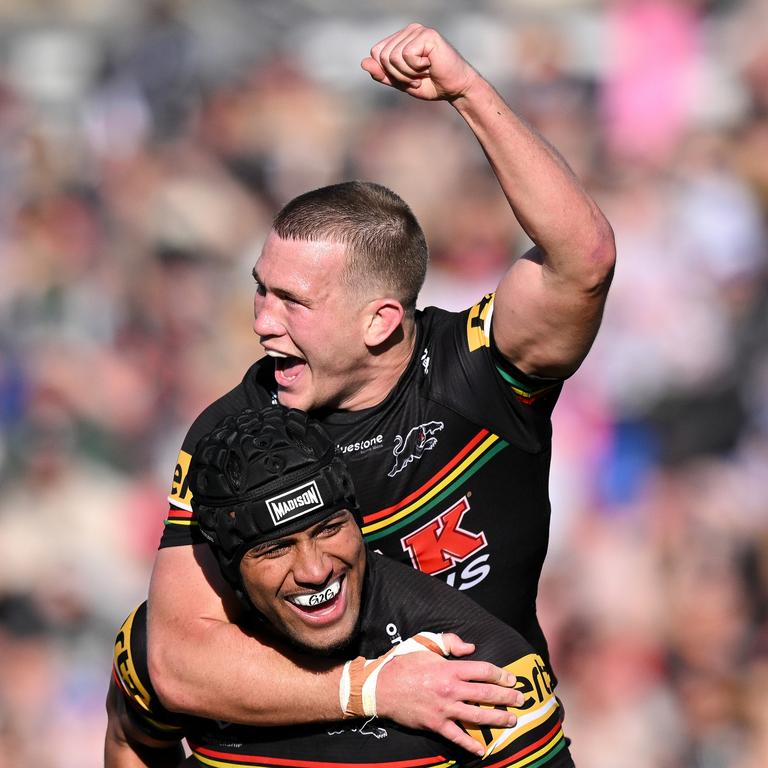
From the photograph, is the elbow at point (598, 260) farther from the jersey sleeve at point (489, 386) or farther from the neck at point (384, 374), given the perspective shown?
the neck at point (384, 374)

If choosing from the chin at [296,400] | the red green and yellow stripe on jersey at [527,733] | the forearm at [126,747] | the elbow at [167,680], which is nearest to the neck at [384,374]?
the chin at [296,400]

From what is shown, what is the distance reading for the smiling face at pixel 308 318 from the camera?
11.0ft

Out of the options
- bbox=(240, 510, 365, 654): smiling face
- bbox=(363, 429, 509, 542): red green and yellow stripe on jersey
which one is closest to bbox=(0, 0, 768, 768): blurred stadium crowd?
bbox=(363, 429, 509, 542): red green and yellow stripe on jersey

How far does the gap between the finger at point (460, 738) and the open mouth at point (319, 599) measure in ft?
1.17

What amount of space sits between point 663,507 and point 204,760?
11.1ft

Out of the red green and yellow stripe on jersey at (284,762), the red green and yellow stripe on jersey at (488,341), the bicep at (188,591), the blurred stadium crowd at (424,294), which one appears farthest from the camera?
the blurred stadium crowd at (424,294)

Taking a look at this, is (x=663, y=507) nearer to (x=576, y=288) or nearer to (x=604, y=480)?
(x=604, y=480)

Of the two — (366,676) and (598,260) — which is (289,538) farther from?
(598,260)

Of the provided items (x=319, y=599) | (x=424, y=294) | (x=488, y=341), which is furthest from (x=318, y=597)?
(x=424, y=294)

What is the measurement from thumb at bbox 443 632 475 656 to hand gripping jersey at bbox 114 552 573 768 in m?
0.03

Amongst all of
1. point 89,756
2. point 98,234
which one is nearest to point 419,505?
point 89,756

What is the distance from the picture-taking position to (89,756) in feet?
21.6

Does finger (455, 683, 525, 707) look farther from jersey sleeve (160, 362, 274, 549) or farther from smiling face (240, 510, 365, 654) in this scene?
jersey sleeve (160, 362, 274, 549)

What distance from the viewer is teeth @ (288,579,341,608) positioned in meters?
2.83
